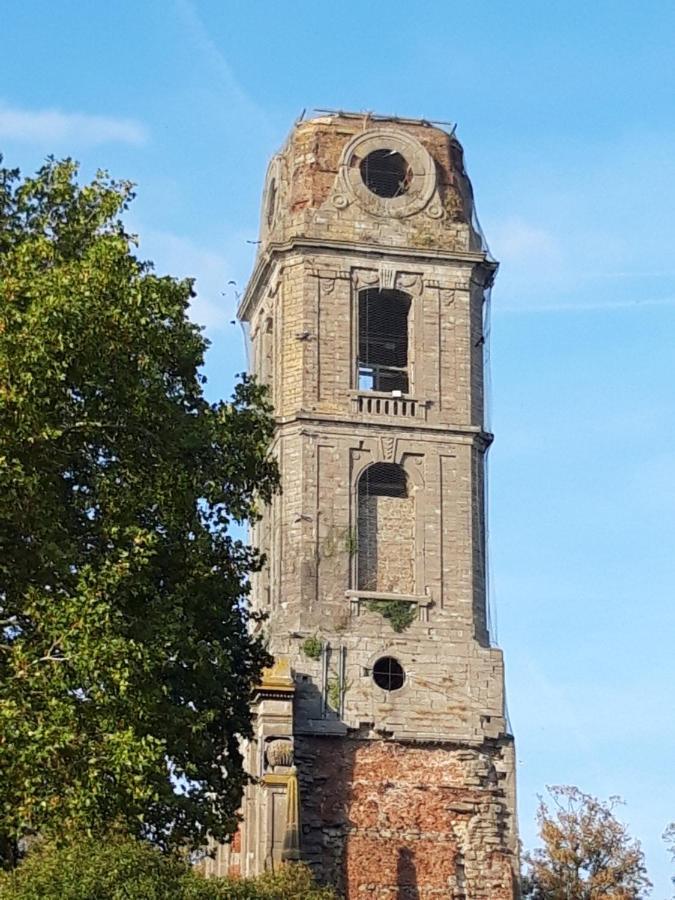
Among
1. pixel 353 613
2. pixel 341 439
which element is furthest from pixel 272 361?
pixel 353 613

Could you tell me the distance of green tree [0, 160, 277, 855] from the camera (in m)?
20.9

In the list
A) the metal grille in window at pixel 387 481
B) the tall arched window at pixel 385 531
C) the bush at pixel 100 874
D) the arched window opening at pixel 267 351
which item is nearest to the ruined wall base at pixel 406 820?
the tall arched window at pixel 385 531

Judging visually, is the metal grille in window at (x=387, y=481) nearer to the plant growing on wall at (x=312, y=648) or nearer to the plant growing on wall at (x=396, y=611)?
the plant growing on wall at (x=396, y=611)

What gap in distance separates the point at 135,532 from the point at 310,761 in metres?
18.0

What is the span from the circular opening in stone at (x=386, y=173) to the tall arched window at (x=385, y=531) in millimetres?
6822

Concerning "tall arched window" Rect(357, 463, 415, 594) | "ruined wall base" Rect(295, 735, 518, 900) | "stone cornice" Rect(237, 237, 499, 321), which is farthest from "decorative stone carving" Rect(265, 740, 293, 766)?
"stone cornice" Rect(237, 237, 499, 321)

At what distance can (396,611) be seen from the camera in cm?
4097

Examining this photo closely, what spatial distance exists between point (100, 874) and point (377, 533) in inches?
783

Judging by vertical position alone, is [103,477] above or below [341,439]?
below

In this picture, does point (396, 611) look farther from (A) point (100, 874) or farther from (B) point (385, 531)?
(A) point (100, 874)

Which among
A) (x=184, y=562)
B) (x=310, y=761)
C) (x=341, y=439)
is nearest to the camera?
(x=184, y=562)

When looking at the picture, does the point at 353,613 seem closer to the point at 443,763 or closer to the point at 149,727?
the point at 443,763

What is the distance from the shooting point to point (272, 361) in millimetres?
44156

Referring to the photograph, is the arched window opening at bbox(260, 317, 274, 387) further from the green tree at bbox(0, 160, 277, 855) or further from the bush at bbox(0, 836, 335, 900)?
the bush at bbox(0, 836, 335, 900)
